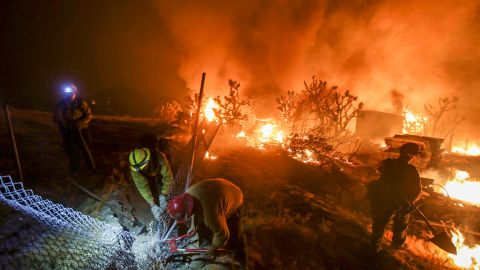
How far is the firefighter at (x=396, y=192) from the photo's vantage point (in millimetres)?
5516

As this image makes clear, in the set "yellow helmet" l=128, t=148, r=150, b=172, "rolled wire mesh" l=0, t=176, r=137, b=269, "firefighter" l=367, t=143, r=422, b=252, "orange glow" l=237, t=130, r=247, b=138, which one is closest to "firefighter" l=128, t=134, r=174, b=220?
"yellow helmet" l=128, t=148, r=150, b=172

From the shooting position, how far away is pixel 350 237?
244 inches

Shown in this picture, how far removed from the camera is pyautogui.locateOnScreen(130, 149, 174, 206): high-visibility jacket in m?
4.91

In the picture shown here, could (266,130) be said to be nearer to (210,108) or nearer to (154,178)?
(210,108)

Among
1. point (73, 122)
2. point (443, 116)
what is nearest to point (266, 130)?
point (73, 122)

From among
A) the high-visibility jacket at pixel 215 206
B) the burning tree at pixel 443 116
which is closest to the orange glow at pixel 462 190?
the high-visibility jacket at pixel 215 206

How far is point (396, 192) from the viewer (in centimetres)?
552

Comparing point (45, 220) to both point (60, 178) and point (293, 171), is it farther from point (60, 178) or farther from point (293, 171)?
point (293, 171)

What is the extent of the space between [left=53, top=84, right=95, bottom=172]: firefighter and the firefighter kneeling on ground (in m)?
4.32

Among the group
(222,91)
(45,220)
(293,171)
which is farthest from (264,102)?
(45,220)

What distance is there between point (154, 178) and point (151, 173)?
0.96 feet

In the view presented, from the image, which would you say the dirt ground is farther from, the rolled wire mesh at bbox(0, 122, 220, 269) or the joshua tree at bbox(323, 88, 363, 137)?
the joshua tree at bbox(323, 88, 363, 137)

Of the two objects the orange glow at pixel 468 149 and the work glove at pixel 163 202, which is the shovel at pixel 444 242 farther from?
the orange glow at pixel 468 149

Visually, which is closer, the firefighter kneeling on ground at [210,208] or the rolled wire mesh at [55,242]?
the firefighter kneeling on ground at [210,208]
